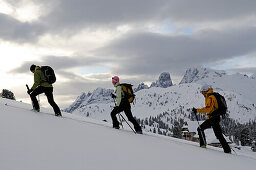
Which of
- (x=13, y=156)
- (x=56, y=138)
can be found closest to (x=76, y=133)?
(x=56, y=138)

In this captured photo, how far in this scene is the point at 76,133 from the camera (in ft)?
22.3

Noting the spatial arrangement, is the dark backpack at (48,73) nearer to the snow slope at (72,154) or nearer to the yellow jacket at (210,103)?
the snow slope at (72,154)

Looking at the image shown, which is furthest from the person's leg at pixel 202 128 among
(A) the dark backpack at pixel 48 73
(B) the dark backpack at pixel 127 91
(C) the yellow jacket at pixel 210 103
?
(A) the dark backpack at pixel 48 73

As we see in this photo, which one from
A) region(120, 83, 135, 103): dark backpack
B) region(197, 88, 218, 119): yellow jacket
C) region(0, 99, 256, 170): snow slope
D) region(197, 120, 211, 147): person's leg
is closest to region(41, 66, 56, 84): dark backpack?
region(120, 83, 135, 103): dark backpack

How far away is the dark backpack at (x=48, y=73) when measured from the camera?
10.0 metres

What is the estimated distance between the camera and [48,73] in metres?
10.1

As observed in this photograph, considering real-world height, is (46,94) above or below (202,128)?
above

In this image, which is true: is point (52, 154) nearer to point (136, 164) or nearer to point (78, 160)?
point (78, 160)

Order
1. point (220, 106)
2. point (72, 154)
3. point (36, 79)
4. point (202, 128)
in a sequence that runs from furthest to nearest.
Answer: point (202, 128) < point (36, 79) < point (220, 106) < point (72, 154)

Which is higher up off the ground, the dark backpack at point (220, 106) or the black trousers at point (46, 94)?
the black trousers at point (46, 94)

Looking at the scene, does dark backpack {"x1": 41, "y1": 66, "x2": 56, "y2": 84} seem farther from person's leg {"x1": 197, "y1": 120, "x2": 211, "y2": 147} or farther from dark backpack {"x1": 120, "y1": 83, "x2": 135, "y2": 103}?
person's leg {"x1": 197, "y1": 120, "x2": 211, "y2": 147}

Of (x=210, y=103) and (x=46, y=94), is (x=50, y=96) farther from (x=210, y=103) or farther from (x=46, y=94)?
(x=210, y=103)

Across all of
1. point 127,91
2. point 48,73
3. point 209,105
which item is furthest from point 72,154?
point 209,105

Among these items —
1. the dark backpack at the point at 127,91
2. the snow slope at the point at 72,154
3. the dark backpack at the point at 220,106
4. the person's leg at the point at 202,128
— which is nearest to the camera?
the snow slope at the point at 72,154
